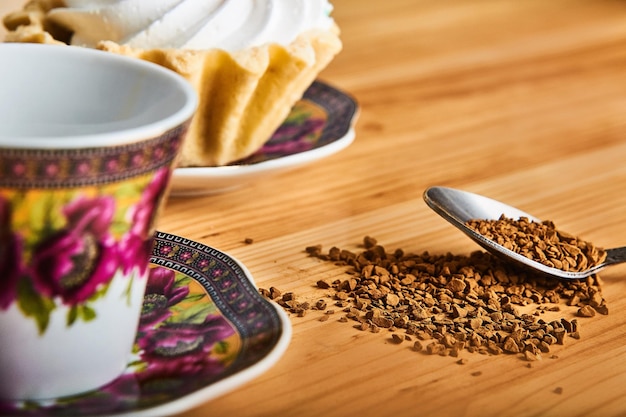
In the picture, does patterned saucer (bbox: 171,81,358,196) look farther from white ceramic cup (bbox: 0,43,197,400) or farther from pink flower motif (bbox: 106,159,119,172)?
pink flower motif (bbox: 106,159,119,172)

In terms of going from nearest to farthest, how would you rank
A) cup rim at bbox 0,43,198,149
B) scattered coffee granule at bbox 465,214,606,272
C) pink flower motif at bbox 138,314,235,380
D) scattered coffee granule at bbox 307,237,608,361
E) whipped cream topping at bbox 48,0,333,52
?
cup rim at bbox 0,43,198,149, pink flower motif at bbox 138,314,235,380, scattered coffee granule at bbox 307,237,608,361, scattered coffee granule at bbox 465,214,606,272, whipped cream topping at bbox 48,0,333,52

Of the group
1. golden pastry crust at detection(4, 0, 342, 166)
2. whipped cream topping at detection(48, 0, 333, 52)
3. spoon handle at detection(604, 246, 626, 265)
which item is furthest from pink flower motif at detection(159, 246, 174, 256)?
spoon handle at detection(604, 246, 626, 265)

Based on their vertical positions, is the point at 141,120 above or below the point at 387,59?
above

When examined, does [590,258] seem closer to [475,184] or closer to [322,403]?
[475,184]

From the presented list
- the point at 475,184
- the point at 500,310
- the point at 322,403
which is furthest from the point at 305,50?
the point at 322,403

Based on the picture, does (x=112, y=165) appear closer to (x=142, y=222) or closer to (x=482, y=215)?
(x=142, y=222)

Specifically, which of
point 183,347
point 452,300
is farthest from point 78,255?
point 452,300
